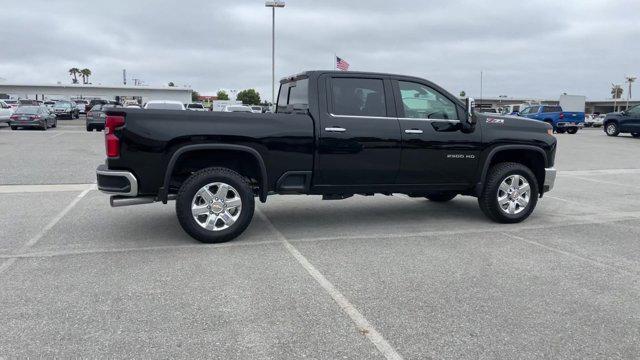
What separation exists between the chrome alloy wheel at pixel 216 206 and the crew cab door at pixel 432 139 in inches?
82.3

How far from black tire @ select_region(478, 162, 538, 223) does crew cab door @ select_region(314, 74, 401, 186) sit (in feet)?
4.54

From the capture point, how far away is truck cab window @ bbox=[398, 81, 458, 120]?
6617 mm

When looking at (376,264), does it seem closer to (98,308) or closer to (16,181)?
(98,308)

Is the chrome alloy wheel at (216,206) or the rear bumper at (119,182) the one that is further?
the chrome alloy wheel at (216,206)

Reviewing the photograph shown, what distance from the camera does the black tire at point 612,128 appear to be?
27972 millimetres

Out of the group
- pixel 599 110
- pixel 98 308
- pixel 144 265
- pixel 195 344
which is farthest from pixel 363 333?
pixel 599 110

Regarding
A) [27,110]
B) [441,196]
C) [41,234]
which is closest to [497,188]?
[441,196]

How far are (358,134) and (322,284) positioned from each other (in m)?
2.25

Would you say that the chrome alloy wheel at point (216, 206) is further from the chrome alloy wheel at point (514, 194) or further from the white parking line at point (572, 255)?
the chrome alloy wheel at point (514, 194)

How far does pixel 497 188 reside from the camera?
22.6 ft

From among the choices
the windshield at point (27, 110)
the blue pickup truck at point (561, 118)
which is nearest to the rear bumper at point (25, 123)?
the windshield at point (27, 110)

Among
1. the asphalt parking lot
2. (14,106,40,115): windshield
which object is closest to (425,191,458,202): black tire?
the asphalt parking lot

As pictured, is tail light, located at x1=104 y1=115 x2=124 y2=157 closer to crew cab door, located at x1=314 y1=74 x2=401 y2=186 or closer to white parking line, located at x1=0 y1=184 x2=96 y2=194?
crew cab door, located at x1=314 y1=74 x2=401 y2=186

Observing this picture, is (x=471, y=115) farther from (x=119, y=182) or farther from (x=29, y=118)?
(x=29, y=118)
